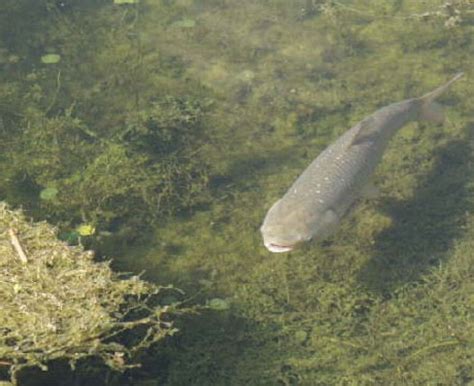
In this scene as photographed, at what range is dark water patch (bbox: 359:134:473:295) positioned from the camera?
5355 millimetres

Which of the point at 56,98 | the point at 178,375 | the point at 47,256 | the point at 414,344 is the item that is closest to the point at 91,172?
the point at 56,98

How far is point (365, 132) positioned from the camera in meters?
5.75

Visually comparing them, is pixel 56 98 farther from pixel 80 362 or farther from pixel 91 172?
pixel 80 362

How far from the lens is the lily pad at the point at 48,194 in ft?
19.1

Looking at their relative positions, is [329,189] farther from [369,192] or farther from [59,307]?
[59,307]

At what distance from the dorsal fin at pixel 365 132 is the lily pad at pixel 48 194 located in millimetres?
2533

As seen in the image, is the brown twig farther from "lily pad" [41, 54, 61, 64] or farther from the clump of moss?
"lily pad" [41, 54, 61, 64]

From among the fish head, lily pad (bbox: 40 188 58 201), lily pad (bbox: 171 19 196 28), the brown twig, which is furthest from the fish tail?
the brown twig

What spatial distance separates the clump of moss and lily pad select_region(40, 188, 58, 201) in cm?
113

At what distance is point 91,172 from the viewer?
6156mm

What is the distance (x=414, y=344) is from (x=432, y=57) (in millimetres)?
4076

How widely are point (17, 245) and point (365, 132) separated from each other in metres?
2.97

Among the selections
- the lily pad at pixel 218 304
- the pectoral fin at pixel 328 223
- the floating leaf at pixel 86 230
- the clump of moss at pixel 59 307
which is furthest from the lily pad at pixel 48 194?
the pectoral fin at pixel 328 223

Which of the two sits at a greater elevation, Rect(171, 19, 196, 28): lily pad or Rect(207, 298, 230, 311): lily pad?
Rect(171, 19, 196, 28): lily pad
